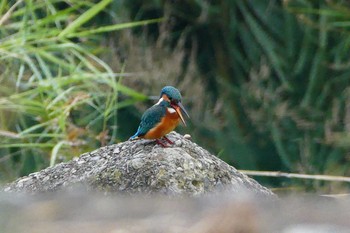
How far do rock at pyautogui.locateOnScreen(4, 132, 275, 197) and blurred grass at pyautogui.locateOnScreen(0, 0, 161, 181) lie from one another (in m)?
1.87

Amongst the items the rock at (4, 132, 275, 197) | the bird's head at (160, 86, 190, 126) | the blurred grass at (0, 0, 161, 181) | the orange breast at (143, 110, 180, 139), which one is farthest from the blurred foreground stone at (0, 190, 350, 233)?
the blurred grass at (0, 0, 161, 181)

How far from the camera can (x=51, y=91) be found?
4.32m

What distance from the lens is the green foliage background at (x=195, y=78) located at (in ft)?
13.9

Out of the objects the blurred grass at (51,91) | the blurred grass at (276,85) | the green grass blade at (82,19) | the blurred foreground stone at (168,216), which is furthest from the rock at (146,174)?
the green grass blade at (82,19)

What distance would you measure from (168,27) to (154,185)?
125 inches

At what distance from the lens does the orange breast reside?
6.98 ft

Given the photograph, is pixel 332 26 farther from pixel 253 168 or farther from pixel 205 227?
pixel 205 227

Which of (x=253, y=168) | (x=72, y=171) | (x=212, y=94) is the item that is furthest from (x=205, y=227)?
(x=212, y=94)

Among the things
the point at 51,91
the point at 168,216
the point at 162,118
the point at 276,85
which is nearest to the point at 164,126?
the point at 162,118

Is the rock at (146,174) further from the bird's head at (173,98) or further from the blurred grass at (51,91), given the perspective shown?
the blurred grass at (51,91)

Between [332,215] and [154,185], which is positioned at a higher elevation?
[332,215]

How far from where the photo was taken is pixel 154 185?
6.03 ft

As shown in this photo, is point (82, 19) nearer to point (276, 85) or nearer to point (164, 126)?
point (276, 85)

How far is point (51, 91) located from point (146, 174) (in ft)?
8.17
